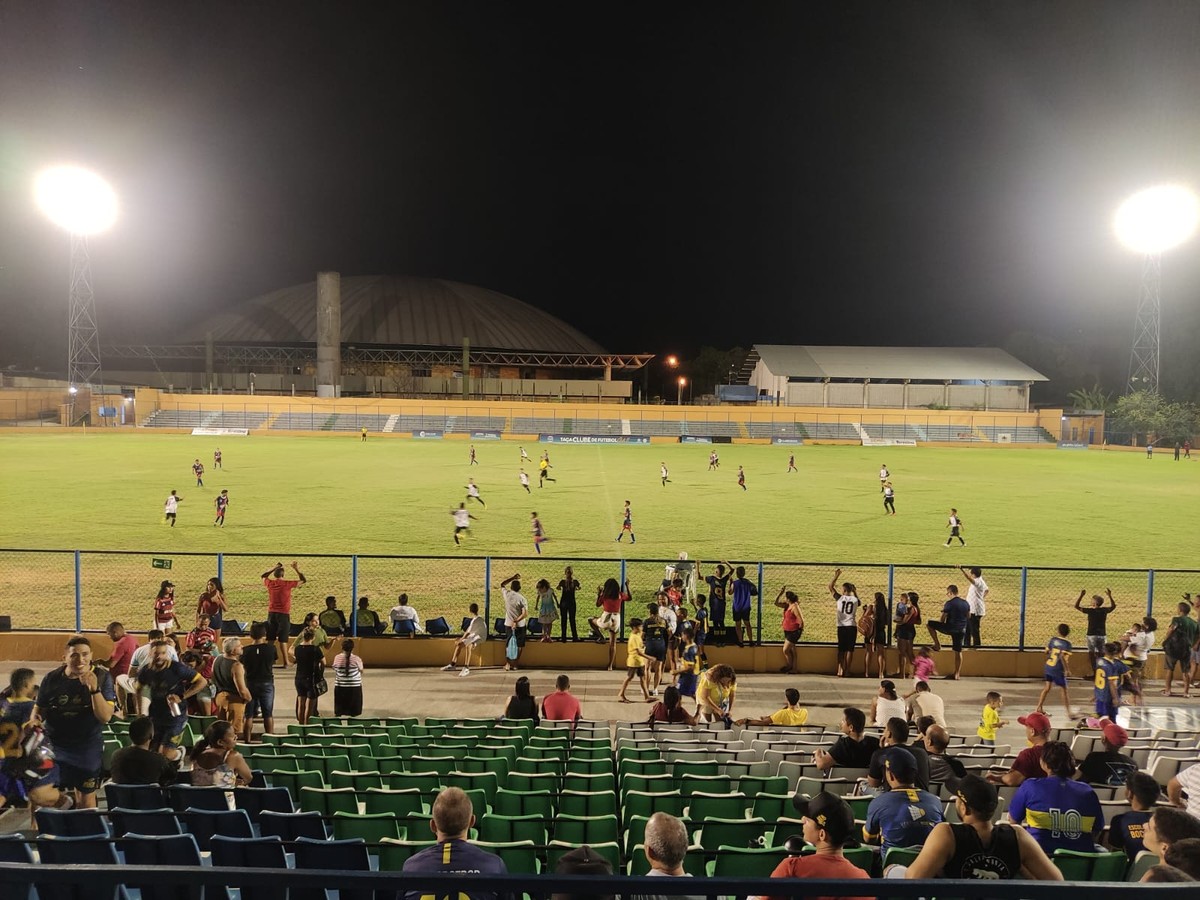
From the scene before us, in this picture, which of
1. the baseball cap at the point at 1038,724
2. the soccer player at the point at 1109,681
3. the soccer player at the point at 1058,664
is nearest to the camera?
the baseball cap at the point at 1038,724

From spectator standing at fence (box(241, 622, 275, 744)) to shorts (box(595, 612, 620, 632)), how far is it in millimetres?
5651

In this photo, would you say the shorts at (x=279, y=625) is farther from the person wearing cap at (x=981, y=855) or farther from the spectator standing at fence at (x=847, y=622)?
the person wearing cap at (x=981, y=855)

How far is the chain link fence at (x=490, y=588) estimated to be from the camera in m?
16.4

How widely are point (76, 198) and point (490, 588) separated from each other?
81.7 m

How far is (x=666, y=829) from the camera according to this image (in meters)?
3.72

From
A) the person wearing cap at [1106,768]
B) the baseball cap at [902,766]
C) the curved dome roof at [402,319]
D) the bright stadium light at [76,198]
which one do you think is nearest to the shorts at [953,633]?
the person wearing cap at [1106,768]

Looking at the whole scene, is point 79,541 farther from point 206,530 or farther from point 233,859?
point 233,859

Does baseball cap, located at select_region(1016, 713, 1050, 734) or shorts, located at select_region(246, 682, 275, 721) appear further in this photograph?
shorts, located at select_region(246, 682, 275, 721)

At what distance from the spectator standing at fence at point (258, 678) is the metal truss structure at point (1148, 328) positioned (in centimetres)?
9251

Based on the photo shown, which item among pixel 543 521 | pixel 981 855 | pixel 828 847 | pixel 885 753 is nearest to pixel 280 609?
pixel 885 753

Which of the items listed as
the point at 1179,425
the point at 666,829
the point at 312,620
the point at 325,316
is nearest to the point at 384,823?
the point at 666,829

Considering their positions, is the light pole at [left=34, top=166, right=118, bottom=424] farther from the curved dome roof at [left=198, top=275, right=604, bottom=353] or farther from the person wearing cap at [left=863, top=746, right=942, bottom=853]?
the person wearing cap at [left=863, top=746, right=942, bottom=853]

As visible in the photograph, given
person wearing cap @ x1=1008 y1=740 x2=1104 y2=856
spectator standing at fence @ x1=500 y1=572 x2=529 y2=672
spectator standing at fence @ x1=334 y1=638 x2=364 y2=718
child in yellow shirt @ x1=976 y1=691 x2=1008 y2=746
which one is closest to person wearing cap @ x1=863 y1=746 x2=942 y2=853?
person wearing cap @ x1=1008 y1=740 x2=1104 y2=856

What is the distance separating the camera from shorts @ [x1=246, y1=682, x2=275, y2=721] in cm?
1058
